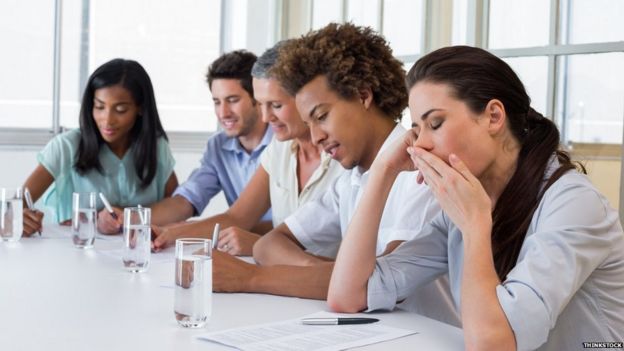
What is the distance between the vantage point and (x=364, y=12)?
3.43m

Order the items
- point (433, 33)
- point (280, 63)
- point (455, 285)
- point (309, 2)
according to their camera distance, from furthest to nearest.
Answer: point (309, 2), point (433, 33), point (280, 63), point (455, 285)

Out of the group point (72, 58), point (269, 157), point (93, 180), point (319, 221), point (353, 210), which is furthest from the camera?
point (72, 58)

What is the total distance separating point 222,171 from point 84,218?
1091mm

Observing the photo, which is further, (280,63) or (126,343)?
(280,63)

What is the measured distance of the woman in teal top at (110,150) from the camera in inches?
125

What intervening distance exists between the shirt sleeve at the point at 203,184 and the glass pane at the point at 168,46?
1.39m

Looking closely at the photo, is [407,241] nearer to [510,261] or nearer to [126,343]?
[510,261]

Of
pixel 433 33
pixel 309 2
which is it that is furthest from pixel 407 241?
pixel 309 2

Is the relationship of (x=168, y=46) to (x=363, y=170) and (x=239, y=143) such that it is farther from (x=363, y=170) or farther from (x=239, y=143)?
(x=363, y=170)

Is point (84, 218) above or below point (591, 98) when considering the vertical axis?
below

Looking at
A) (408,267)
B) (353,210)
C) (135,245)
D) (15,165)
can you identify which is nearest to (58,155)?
(15,165)

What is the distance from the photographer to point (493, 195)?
5.09ft

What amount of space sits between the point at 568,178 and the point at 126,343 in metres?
0.83

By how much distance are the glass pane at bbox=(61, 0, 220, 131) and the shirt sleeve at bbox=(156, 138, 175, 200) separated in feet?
4.14
